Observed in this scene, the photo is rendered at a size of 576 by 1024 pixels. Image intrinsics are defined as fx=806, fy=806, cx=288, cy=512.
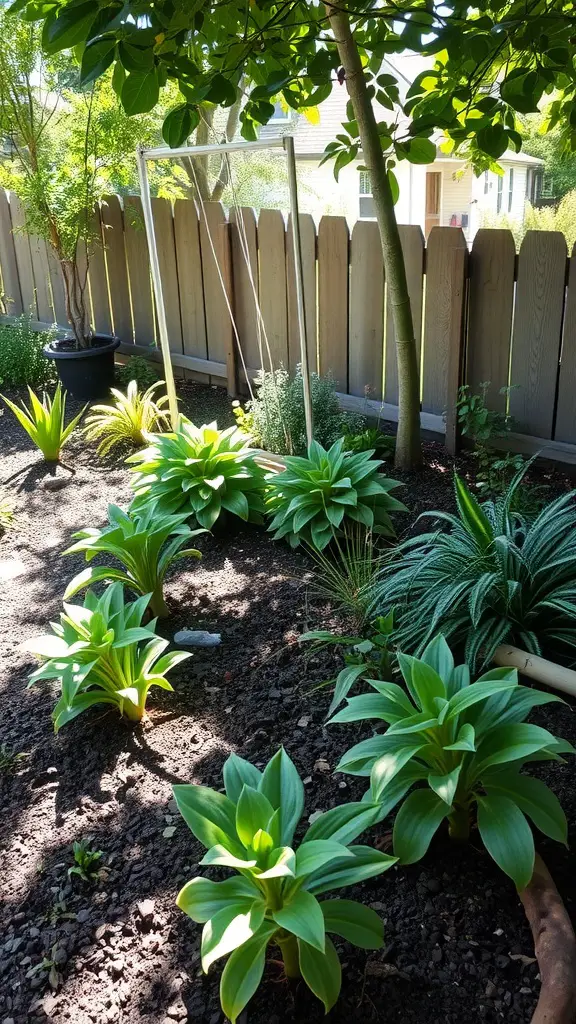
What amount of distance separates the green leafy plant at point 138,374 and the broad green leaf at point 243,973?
5.34 meters

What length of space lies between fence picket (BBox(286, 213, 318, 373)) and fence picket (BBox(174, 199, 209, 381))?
0.98m

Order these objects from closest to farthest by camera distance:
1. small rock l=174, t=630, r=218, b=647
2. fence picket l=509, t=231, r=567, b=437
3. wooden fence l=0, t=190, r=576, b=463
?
1. small rock l=174, t=630, r=218, b=647
2. fence picket l=509, t=231, r=567, b=437
3. wooden fence l=0, t=190, r=576, b=463

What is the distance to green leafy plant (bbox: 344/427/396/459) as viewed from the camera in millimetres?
4402

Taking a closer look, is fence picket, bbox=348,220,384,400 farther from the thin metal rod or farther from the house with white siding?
the house with white siding

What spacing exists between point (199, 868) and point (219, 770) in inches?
14.8

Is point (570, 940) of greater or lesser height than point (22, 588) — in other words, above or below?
above

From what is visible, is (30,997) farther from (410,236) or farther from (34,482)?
(410,236)

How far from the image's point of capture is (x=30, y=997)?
1.75 meters

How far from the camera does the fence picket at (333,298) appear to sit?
5.05 m

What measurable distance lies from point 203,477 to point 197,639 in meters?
1.05

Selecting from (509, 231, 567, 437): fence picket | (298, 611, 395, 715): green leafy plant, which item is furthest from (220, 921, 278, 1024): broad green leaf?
(509, 231, 567, 437): fence picket

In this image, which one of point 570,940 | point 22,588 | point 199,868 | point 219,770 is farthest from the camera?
point 22,588

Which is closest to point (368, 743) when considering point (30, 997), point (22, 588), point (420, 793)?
point (420, 793)

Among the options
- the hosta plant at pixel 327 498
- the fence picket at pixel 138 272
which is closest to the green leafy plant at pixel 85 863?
the hosta plant at pixel 327 498
